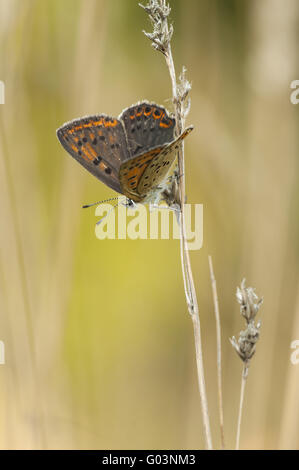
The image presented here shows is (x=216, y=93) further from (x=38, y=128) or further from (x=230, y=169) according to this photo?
(x=38, y=128)

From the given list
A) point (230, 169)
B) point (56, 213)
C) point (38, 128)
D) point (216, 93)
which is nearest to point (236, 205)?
point (230, 169)

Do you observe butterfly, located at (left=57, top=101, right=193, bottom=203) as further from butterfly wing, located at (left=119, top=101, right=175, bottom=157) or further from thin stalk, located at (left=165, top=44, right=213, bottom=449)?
thin stalk, located at (left=165, top=44, right=213, bottom=449)

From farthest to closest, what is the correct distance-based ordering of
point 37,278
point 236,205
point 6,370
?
point 236,205 → point 37,278 → point 6,370

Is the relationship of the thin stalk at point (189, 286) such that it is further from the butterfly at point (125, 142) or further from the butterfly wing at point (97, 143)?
the butterfly wing at point (97, 143)

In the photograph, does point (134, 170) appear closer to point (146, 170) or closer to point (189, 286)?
point (146, 170)

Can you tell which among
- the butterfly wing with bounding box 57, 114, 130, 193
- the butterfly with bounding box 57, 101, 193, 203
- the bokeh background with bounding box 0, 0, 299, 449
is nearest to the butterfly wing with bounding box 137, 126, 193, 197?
the butterfly with bounding box 57, 101, 193, 203

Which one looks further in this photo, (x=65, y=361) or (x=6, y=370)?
(x=65, y=361)
